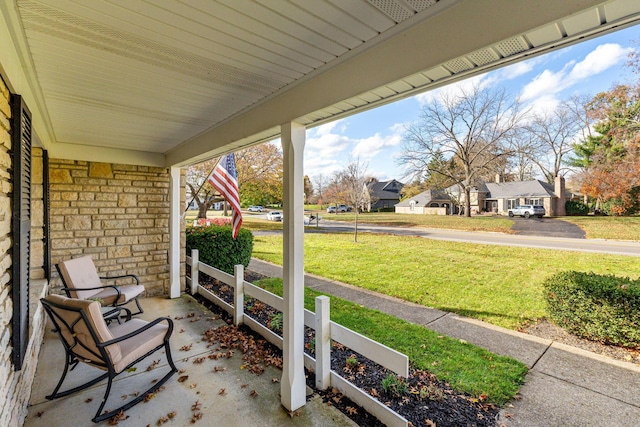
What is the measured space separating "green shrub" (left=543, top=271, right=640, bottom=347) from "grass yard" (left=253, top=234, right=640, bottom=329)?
644 mm

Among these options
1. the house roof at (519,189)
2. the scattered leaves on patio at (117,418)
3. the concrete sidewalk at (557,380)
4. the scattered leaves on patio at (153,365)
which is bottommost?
the concrete sidewalk at (557,380)

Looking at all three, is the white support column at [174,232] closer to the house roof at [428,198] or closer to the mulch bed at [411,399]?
the mulch bed at [411,399]

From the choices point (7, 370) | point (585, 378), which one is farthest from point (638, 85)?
point (7, 370)

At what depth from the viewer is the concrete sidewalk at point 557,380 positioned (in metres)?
2.32

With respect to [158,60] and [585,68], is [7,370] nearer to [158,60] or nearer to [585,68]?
[158,60]

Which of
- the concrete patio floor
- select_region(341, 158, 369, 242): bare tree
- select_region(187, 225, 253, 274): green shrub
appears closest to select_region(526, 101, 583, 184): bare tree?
select_region(341, 158, 369, 242): bare tree

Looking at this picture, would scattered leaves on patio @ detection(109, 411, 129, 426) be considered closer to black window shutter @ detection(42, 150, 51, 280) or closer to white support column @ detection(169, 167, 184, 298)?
black window shutter @ detection(42, 150, 51, 280)

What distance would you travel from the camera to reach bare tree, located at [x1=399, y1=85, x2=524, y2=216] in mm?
16500

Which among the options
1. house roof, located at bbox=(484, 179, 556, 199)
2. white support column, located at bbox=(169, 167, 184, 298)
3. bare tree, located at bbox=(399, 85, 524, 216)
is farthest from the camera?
house roof, located at bbox=(484, 179, 556, 199)

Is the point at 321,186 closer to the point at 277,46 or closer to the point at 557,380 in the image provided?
the point at 557,380

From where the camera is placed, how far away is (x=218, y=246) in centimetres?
626

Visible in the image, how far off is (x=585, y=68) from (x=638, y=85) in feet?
5.79

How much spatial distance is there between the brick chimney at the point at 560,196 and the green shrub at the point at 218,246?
18.1 meters

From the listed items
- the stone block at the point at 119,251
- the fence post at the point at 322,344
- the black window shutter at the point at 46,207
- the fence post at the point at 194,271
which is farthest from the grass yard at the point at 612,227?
the black window shutter at the point at 46,207
